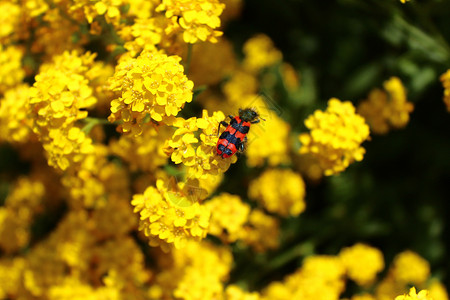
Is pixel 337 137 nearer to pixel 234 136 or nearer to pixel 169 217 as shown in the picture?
pixel 234 136

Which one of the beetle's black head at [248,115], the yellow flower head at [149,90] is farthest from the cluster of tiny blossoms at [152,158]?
the beetle's black head at [248,115]

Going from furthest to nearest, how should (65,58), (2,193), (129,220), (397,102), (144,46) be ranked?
(2,193)
(129,220)
(397,102)
(65,58)
(144,46)

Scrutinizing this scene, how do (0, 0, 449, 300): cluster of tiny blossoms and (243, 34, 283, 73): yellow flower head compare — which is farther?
(243, 34, 283, 73): yellow flower head

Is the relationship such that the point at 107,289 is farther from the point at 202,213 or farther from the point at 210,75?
the point at 210,75

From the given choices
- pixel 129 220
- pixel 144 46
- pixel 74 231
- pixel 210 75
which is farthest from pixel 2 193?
pixel 144 46

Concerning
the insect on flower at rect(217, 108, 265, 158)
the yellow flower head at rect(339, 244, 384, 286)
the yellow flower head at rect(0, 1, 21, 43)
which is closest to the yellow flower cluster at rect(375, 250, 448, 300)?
the yellow flower head at rect(339, 244, 384, 286)

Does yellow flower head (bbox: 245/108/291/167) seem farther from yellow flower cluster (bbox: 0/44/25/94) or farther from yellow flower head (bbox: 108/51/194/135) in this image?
yellow flower cluster (bbox: 0/44/25/94)
